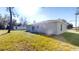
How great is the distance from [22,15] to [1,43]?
391 mm

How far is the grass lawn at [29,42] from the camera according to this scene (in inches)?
111

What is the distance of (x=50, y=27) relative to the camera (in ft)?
9.44

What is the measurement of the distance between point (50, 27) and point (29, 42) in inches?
11.4

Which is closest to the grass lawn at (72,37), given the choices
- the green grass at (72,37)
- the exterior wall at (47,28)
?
the green grass at (72,37)

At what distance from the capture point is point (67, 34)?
9.46 ft

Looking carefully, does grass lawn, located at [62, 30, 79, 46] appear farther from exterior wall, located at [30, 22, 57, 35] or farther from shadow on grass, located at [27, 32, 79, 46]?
exterior wall, located at [30, 22, 57, 35]

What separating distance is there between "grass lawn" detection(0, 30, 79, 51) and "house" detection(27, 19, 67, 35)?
0.19 ft

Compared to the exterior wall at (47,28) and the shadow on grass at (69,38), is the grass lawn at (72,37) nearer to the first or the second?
the shadow on grass at (69,38)

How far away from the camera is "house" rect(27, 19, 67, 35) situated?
2.85 metres

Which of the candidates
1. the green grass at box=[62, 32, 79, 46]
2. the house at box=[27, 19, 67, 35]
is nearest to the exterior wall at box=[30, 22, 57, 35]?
the house at box=[27, 19, 67, 35]

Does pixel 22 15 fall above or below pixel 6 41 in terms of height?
above
